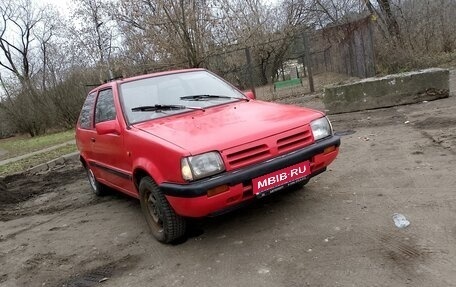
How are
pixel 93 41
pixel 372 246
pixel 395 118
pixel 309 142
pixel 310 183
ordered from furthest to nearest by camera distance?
1. pixel 93 41
2. pixel 395 118
3. pixel 310 183
4. pixel 309 142
5. pixel 372 246

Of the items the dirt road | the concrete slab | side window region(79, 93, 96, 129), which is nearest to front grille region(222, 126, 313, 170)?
the dirt road

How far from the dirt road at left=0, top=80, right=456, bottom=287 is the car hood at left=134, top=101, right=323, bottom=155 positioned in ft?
3.07

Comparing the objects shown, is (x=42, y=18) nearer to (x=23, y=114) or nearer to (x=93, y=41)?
(x=93, y=41)

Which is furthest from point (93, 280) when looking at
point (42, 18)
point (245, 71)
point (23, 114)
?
point (42, 18)

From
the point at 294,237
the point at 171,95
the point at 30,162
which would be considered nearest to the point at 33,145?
the point at 30,162

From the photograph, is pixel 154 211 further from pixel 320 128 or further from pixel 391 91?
pixel 391 91

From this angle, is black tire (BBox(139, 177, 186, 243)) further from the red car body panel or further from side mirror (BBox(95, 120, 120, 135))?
side mirror (BBox(95, 120, 120, 135))

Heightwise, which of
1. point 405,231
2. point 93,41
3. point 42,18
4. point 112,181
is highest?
point 42,18

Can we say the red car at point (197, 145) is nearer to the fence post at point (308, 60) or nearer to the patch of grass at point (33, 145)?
the fence post at point (308, 60)

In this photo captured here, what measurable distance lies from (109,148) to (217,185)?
6.60 ft

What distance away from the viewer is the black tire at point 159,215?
409cm

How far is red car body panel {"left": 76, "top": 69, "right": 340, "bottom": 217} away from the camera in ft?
12.2

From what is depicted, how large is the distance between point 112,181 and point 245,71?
10458mm

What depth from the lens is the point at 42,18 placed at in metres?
43.2
